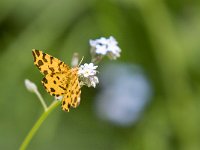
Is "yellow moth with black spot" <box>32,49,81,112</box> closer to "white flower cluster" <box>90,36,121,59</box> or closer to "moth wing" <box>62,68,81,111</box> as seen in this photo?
"moth wing" <box>62,68,81,111</box>

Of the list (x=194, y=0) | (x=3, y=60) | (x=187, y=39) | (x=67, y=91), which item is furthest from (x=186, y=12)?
(x=67, y=91)

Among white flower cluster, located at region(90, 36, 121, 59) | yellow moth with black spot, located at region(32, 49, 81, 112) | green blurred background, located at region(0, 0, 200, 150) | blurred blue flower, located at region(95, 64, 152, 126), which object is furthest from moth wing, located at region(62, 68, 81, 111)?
blurred blue flower, located at region(95, 64, 152, 126)

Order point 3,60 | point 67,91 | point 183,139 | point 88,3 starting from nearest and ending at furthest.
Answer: point 67,91
point 183,139
point 3,60
point 88,3

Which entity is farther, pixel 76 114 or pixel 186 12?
pixel 186 12

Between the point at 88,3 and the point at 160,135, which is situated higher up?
the point at 88,3

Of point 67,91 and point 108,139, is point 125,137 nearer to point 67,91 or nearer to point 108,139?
point 108,139

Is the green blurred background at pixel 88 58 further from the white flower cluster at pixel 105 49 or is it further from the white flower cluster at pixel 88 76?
the white flower cluster at pixel 88 76

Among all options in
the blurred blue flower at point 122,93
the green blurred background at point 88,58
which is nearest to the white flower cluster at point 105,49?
the green blurred background at point 88,58
